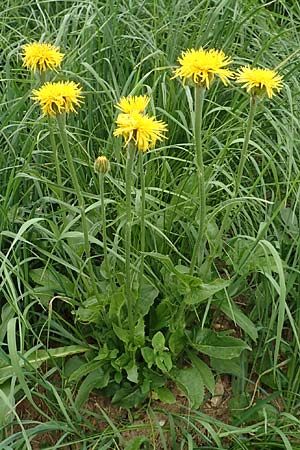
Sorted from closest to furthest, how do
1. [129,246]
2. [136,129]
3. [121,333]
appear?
[136,129]
[129,246]
[121,333]

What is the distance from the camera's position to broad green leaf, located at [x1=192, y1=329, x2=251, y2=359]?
165 cm

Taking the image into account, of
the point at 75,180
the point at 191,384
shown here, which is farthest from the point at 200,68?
the point at 191,384

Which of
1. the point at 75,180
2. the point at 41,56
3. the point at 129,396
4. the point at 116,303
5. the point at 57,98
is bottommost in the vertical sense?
the point at 129,396

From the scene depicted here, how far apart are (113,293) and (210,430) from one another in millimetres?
353

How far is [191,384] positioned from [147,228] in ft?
1.25

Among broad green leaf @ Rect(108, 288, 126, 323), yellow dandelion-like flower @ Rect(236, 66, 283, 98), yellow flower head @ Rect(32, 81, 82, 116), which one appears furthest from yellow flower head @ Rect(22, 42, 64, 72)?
broad green leaf @ Rect(108, 288, 126, 323)

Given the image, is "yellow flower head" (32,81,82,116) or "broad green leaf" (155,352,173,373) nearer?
"yellow flower head" (32,81,82,116)

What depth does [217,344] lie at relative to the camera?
1676 mm

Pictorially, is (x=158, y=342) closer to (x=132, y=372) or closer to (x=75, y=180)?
(x=132, y=372)

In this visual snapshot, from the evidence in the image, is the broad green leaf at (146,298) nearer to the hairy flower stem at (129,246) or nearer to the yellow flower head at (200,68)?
the hairy flower stem at (129,246)

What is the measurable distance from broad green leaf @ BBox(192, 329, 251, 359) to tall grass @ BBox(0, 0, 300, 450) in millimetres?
41

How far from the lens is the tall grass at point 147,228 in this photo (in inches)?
64.6

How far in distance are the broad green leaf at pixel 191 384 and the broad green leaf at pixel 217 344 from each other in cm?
5

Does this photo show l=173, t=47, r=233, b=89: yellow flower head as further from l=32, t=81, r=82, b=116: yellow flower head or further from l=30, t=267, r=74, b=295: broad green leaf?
l=30, t=267, r=74, b=295: broad green leaf
